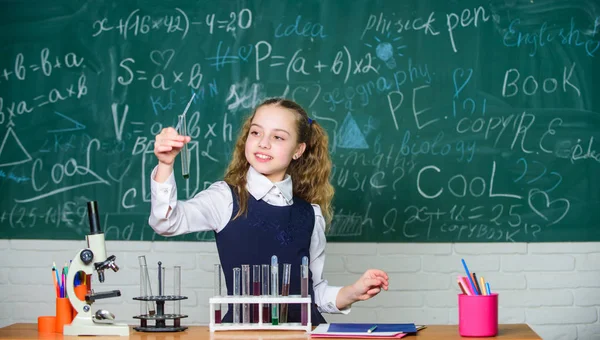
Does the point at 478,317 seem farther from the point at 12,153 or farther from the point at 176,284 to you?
the point at 12,153

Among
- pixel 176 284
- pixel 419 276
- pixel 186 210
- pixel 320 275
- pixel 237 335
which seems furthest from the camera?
pixel 419 276

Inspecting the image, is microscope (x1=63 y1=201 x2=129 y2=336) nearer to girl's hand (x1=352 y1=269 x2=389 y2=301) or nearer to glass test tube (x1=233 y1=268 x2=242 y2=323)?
glass test tube (x1=233 y1=268 x2=242 y2=323)

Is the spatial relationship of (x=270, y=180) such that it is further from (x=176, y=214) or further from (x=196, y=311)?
(x=196, y=311)

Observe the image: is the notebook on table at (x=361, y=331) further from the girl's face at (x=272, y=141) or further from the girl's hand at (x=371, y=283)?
the girl's face at (x=272, y=141)

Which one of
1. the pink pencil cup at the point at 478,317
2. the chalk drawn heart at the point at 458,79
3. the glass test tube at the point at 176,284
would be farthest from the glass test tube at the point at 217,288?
the chalk drawn heart at the point at 458,79

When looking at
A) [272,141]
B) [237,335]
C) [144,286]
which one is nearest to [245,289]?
[237,335]

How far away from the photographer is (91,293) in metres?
2.11

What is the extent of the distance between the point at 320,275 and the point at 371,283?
0.44 metres

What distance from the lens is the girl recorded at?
8.04ft

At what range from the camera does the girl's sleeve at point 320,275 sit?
2449 mm

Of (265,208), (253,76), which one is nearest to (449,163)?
(253,76)

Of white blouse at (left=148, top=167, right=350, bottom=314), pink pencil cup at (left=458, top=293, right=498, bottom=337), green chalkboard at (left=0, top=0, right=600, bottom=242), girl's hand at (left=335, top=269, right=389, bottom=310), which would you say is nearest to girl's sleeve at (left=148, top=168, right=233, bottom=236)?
white blouse at (left=148, top=167, right=350, bottom=314)

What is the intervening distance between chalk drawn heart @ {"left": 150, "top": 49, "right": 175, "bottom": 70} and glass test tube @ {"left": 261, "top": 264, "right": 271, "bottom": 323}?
2.02 meters

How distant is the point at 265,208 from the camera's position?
2.56m
